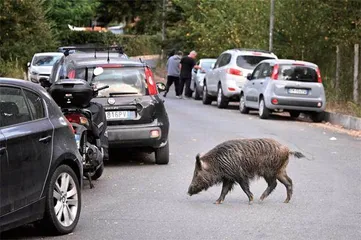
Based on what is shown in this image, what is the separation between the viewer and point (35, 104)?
8.11 m

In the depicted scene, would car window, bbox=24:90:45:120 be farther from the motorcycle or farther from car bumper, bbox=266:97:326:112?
car bumper, bbox=266:97:326:112

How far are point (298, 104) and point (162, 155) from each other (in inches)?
398

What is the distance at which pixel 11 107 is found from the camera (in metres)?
7.67

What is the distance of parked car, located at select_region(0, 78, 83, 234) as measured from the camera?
724 cm

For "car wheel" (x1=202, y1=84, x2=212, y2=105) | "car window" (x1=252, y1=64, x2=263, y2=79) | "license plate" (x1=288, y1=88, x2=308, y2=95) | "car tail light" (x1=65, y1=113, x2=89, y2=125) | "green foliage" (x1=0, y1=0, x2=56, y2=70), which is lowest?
"car wheel" (x1=202, y1=84, x2=212, y2=105)

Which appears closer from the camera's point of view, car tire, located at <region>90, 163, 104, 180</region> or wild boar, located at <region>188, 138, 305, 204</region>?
wild boar, located at <region>188, 138, 305, 204</region>

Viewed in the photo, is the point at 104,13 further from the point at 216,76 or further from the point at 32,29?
the point at 216,76

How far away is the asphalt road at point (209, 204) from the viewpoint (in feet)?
27.9

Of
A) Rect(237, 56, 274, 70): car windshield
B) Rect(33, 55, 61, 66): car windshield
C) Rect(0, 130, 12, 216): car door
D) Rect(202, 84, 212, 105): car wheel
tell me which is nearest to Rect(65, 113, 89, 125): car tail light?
Rect(0, 130, 12, 216): car door

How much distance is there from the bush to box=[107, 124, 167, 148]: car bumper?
46783mm

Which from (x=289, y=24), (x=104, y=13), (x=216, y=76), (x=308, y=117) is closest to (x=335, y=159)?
(x=308, y=117)

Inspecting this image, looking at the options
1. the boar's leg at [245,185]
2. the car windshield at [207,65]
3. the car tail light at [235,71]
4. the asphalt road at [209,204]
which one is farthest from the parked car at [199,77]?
the boar's leg at [245,185]

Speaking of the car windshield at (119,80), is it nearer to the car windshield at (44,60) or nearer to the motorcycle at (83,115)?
the motorcycle at (83,115)

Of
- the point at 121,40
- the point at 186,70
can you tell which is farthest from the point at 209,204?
the point at 121,40
